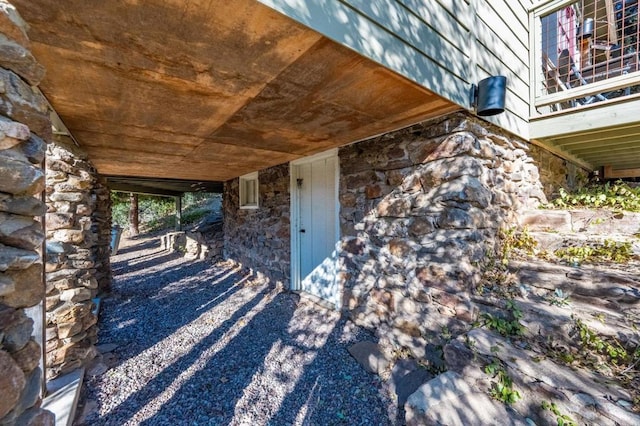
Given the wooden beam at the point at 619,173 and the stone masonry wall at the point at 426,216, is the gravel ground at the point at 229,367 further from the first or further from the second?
the wooden beam at the point at 619,173

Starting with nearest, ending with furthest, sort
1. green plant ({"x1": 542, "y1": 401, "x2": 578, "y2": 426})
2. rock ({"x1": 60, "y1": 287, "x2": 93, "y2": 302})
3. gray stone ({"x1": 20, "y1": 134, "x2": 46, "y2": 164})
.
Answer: gray stone ({"x1": 20, "y1": 134, "x2": 46, "y2": 164}) < green plant ({"x1": 542, "y1": 401, "x2": 578, "y2": 426}) < rock ({"x1": 60, "y1": 287, "x2": 93, "y2": 302})

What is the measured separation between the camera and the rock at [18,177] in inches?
30.5

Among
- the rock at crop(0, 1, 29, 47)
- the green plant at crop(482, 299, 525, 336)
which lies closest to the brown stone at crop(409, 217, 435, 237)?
the green plant at crop(482, 299, 525, 336)

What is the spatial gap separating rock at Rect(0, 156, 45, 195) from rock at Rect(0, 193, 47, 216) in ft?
0.06

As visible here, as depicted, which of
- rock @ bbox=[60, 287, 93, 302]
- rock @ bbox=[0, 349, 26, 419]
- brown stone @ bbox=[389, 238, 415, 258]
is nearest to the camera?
rock @ bbox=[0, 349, 26, 419]

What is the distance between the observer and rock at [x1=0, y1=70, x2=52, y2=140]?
0.78 meters

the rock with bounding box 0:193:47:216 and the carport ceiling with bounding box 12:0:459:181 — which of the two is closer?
the rock with bounding box 0:193:47:216

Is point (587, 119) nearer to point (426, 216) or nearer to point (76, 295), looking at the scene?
point (426, 216)

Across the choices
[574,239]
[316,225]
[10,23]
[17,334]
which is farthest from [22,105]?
[574,239]

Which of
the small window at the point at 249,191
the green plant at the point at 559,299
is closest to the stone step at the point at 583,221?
the green plant at the point at 559,299

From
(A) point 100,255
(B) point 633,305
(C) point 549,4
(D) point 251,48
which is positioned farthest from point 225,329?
(C) point 549,4

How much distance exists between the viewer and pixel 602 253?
6.96 feet

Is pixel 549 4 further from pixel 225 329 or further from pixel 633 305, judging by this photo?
pixel 225 329

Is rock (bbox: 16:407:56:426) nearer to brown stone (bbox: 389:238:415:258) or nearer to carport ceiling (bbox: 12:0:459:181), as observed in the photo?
carport ceiling (bbox: 12:0:459:181)
